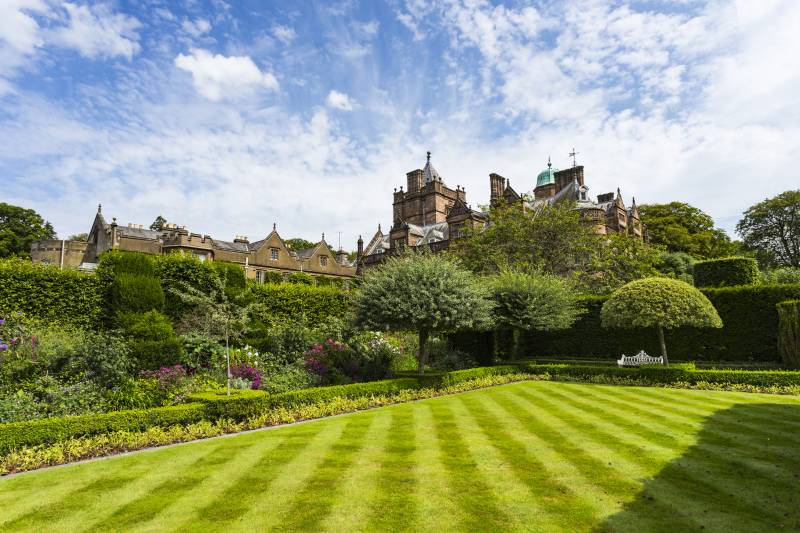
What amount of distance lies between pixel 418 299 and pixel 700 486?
10767mm

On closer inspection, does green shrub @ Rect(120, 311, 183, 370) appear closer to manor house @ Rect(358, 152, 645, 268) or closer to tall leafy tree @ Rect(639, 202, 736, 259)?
manor house @ Rect(358, 152, 645, 268)

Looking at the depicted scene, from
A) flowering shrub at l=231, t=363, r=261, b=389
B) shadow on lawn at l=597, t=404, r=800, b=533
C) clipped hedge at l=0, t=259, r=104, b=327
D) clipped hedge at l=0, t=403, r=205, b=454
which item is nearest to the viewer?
shadow on lawn at l=597, t=404, r=800, b=533

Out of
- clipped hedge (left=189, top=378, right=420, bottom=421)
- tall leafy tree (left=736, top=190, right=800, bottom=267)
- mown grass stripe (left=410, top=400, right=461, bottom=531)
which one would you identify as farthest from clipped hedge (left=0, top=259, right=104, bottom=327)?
tall leafy tree (left=736, top=190, right=800, bottom=267)

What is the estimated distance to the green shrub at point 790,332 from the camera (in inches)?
673

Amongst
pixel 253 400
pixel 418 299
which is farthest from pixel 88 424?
pixel 418 299

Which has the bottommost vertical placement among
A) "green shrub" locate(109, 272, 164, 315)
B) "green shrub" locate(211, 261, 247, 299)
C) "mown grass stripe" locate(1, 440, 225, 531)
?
"mown grass stripe" locate(1, 440, 225, 531)

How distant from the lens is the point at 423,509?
19.1 feet

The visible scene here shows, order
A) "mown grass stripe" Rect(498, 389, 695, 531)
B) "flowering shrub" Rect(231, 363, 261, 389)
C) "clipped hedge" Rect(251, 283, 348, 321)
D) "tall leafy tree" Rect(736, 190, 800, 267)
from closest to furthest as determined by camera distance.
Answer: "mown grass stripe" Rect(498, 389, 695, 531) < "flowering shrub" Rect(231, 363, 261, 389) < "clipped hedge" Rect(251, 283, 348, 321) < "tall leafy tree" Rect(736, 190, 800, 267)

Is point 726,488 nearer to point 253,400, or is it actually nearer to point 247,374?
point 253,400

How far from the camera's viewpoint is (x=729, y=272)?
2148 cm

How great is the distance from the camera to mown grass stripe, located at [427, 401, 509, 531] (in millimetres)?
5422

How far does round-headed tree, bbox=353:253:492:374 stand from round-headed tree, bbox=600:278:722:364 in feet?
18.5

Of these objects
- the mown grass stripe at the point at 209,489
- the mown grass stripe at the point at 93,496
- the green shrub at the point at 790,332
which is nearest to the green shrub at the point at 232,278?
the mown grass stripe at the point at 209,489

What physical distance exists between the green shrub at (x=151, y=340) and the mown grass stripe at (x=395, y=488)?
8.46 m
